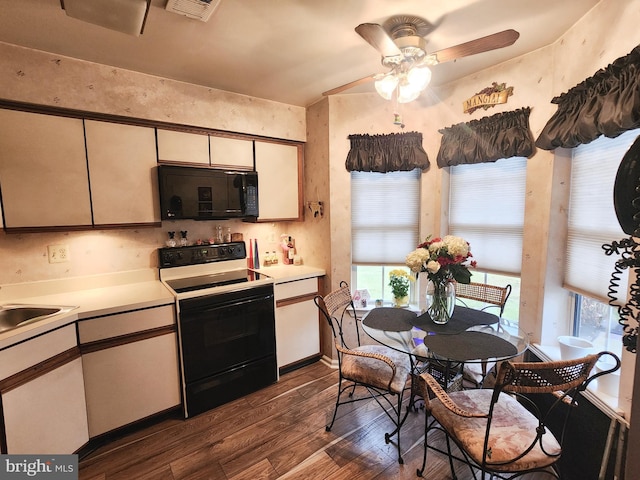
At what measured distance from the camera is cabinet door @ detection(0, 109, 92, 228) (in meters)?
1.88

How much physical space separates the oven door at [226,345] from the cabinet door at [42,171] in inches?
40.5

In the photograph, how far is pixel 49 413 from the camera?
169 centimetres

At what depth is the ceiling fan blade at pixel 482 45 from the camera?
128 centimetres

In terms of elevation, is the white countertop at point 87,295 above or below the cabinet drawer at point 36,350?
above

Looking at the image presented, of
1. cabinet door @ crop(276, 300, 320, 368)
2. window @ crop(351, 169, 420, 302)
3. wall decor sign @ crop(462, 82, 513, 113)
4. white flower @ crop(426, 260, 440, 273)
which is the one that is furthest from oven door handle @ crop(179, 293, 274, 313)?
wall decor sign @ crop(462, 82, 513, 113)

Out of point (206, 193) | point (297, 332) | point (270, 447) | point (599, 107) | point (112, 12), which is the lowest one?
point (270, 447)

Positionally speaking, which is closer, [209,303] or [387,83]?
[387,83]

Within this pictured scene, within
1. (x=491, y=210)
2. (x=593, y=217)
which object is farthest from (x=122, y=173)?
(x=593, y=217)

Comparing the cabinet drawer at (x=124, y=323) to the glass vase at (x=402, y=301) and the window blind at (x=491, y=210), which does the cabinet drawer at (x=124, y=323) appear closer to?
the glass vase at (x=402, y=301)

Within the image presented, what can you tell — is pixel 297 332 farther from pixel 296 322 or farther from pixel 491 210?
pixel 491 210

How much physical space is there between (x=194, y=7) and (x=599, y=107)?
214 cm

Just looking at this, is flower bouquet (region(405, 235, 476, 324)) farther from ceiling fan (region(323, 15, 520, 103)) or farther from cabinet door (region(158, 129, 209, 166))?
cabinet door (region(158, 129, 209, 166))

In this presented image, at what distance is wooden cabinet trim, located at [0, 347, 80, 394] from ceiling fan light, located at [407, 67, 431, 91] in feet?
8.44

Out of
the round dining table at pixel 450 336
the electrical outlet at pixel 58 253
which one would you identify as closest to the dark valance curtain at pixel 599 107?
the round dining table at pixel 450 336
